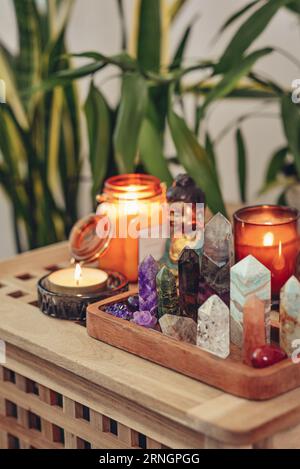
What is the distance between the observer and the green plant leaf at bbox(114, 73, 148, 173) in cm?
103

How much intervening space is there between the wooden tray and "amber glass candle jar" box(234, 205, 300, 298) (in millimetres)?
136

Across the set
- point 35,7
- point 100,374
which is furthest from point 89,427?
point 35,7

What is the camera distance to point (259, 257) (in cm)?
88

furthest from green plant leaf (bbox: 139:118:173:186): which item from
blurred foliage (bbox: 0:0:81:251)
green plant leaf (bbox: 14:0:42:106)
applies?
green plant leaf (bbox: 14:0:42:106)

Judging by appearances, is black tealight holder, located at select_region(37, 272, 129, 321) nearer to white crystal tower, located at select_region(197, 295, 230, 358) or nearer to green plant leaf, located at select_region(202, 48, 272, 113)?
white crystal tower, located at select_region(197, 295, 230, 358)

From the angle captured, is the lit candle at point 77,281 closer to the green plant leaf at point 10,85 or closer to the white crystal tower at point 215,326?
the white crystal tower at point 215,326

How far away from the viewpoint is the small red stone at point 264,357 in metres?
0.71

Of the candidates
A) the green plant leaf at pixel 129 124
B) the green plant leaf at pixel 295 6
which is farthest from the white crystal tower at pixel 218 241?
the green plant leaf at pixel 295 6

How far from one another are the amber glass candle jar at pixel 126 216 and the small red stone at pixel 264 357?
30cm

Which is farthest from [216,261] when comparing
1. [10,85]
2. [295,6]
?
[10,85]

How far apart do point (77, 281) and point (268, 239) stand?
211 millimetres

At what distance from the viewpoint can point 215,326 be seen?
0.74 m

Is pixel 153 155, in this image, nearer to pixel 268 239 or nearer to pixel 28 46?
pixel 268 239
